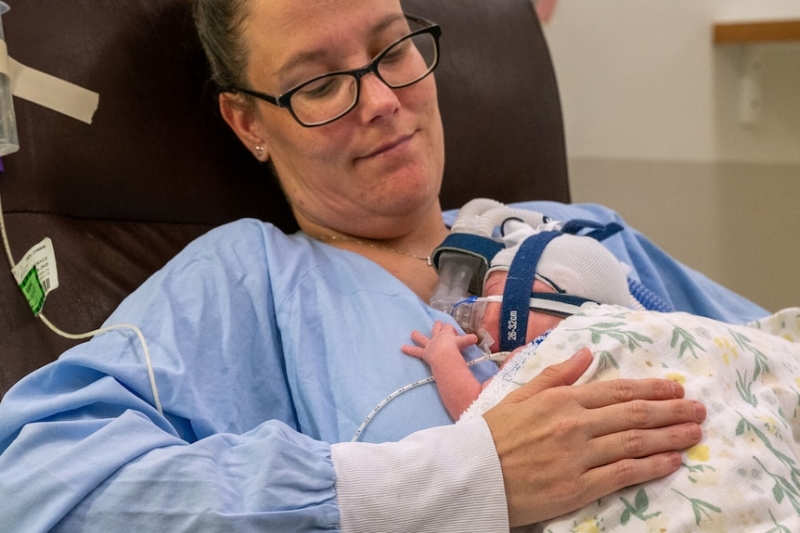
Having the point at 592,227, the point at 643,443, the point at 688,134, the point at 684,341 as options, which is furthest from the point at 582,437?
the point at 688,134

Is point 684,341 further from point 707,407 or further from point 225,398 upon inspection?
point 225,398

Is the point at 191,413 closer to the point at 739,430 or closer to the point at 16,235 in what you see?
the point at 16,235

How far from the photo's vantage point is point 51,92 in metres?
1.32

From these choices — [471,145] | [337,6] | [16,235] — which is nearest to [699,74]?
[471,145]

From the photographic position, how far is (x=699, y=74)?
8.20 feet

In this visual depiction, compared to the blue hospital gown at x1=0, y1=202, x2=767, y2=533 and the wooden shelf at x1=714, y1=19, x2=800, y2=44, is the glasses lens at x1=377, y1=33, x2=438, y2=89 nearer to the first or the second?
the blue hospital gown at x1=0, y1=202, x2=767, y2=533

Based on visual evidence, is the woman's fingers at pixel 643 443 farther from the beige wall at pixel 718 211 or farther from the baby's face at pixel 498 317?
the beige wall at pixel 718 211

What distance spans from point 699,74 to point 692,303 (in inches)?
41.8

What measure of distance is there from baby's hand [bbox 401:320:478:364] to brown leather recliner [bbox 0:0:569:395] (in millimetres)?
487

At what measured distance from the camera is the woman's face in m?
1.31

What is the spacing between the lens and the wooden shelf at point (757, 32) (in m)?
2.34

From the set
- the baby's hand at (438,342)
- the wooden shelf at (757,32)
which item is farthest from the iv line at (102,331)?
the wooden shelf at (757,32)

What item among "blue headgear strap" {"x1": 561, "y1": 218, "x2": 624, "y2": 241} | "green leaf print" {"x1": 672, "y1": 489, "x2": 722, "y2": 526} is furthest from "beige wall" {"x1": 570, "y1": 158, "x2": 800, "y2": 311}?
"green leaf print" {"x1": 672, "y1": 489, "x2": 722, "y2": 526}

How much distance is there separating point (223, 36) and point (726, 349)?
927mm
